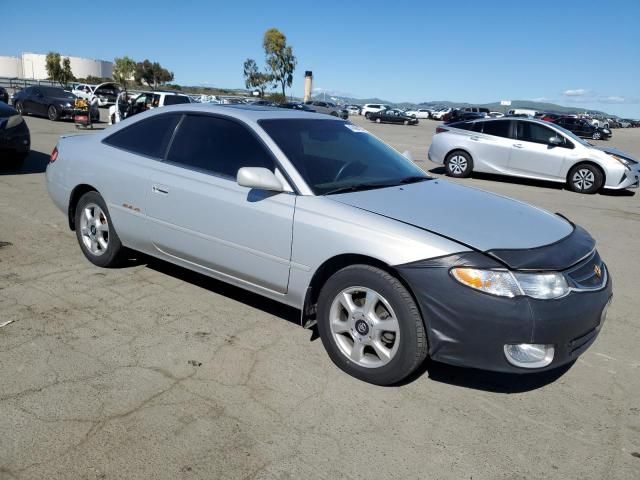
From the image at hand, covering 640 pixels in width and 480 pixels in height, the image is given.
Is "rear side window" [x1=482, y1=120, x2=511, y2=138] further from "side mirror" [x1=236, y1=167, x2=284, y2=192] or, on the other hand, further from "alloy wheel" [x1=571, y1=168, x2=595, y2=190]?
"side mirror" [x1=236, y1=167, x2=284, y2=192]

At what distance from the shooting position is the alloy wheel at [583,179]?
11594 mm

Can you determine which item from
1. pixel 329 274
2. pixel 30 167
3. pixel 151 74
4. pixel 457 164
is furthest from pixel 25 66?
pixel 329 274

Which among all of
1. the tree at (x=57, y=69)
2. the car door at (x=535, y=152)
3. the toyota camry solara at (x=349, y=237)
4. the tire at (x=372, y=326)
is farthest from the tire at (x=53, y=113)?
the tree at (x=57, y=69)

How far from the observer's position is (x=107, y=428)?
2.66m

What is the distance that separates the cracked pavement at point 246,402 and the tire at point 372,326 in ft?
0.43

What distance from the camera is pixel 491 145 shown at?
12.4 metres

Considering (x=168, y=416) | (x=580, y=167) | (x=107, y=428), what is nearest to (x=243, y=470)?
(x=168, y=416)

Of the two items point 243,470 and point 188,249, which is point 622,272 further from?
point 243,470

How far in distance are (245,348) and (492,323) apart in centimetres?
161

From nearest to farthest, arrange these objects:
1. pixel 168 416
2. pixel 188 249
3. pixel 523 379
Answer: pixel 168 416, pixel 523 379, pixel 188 249

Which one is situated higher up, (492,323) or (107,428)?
(492,323)

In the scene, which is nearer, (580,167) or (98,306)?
(98,306)

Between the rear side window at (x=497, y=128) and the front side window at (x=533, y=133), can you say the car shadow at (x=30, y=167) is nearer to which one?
the rear side window at (x=497, y=128)

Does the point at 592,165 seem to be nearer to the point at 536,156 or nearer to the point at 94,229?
the point at 536,156
